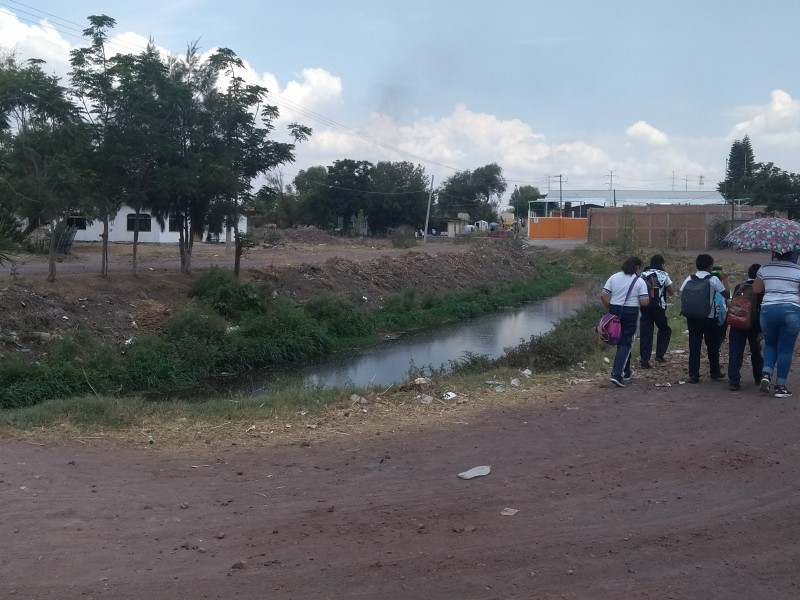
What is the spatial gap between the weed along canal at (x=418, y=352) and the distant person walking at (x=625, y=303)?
14.2ft

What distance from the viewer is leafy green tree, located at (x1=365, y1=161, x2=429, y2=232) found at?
243 ft

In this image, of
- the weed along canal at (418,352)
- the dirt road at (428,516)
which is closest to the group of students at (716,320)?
the dirt road at (428,516)

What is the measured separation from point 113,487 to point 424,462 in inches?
101

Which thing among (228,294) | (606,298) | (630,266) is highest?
(630,266)

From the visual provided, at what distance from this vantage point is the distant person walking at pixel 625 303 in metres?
10.5

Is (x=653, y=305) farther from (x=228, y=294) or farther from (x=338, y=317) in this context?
(x=228, y=294)

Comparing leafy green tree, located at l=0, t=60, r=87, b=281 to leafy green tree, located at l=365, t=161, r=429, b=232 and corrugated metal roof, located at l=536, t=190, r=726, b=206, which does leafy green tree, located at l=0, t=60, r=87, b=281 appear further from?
corrugated metal roof, located at l=536, t=190, r=726, b=206

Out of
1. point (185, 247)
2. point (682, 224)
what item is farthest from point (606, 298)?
point (682, 224)

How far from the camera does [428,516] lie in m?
5.87

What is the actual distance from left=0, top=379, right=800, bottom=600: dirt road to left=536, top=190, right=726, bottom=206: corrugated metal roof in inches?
3444

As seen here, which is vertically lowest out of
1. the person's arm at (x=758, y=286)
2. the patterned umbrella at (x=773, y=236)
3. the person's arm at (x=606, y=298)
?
the person's arm at (x=606, y=298)

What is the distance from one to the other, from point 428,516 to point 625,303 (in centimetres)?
574

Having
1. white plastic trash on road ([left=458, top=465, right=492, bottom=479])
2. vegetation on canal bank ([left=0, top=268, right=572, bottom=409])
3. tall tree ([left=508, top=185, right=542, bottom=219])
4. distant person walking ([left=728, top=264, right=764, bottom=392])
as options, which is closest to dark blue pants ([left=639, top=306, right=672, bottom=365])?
distant person walking ([left=728, top=264, right=764, bottom=392])

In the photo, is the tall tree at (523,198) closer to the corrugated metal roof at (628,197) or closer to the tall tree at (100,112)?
the corrugated metal roof at (628,197)
